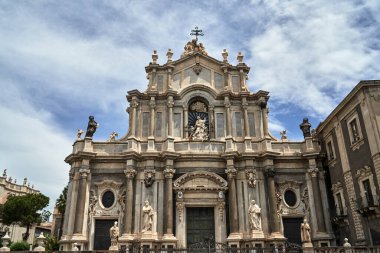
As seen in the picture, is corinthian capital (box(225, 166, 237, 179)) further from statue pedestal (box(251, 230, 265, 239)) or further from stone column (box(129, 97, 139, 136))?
stone column (box(129, 97, 139, 136))

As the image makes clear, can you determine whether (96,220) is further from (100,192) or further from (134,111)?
(134,111)

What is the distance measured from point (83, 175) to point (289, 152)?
46.0 ft

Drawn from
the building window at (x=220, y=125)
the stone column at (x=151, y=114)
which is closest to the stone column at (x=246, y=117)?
the building window at (x=220, y=125)

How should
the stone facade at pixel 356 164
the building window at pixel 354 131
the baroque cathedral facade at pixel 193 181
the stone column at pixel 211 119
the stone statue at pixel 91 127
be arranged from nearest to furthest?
the stone facade at pixel 356 164, the building window at pixel 354 131, the baroque cathedral facade at pixel 193 181, the stone statue at pixel 91 127, the stone column at pixel 211 119

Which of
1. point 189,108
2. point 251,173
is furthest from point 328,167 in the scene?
point 189,108

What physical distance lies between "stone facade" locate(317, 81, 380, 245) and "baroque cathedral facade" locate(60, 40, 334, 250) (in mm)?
1131

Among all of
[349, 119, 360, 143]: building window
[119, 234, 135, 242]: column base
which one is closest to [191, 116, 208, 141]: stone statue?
[119, 234, 135, 242]: column base

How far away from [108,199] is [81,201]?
69.4 inches

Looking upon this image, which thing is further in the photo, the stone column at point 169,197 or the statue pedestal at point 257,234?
the stone column at point 169,197

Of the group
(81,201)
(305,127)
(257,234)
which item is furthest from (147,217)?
(305,127)

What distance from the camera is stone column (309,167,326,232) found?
2134 centimetres

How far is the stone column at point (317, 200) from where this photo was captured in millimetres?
Answer: 21344

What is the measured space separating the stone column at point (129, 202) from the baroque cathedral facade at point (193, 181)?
6 cm

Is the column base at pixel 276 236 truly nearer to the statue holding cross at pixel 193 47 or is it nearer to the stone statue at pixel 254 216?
the stone statue at pixel 254 216
